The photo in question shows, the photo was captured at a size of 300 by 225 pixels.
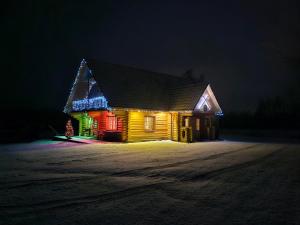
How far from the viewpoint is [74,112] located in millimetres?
24406

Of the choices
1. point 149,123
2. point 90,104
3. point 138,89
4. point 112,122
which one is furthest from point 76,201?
point 138,89

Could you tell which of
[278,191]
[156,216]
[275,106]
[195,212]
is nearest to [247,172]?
[278,191]

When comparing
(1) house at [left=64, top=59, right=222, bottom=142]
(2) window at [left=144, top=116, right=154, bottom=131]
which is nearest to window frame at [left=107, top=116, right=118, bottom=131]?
(1) house at [left=64, top=59, right=222, bottom=142]

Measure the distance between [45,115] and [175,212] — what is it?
111 ft

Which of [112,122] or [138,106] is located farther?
[112,122]

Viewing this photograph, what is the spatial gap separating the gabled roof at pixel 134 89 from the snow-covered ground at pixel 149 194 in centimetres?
1070

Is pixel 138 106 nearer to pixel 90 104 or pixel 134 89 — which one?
pixel 134 89

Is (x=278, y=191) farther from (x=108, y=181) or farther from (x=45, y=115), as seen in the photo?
(x=45, y=115)

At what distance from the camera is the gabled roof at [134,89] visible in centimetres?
1986

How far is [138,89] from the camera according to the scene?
21938 millimetres

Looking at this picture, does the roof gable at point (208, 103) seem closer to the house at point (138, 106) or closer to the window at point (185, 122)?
the house at point (138, 106)

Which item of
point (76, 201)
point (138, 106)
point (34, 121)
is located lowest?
point (76, 201)

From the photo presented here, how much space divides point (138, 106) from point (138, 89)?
2.35m

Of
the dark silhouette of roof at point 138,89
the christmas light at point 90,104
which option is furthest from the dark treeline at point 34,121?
the dark silhouette of roof at point 138,89
